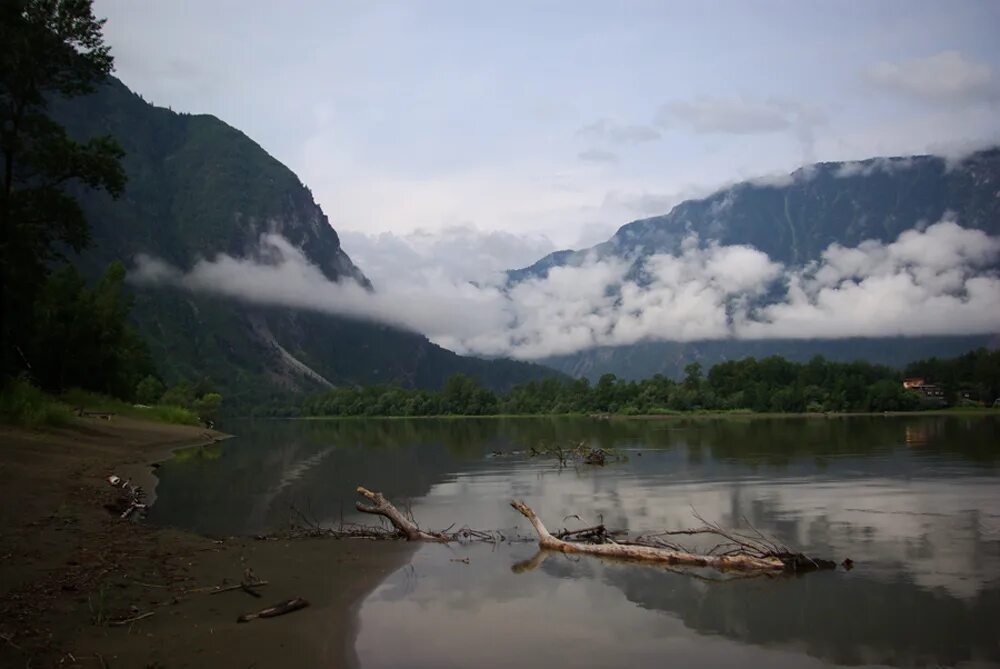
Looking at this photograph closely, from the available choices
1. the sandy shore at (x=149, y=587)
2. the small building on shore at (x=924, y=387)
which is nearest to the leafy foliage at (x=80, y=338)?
the sandy shore at (x=149, y=587)

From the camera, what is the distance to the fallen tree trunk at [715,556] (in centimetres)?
1670

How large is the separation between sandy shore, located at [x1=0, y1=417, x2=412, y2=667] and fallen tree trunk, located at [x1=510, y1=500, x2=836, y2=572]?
5.11 m

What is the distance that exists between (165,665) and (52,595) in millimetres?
3287

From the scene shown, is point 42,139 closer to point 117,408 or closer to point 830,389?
point 117,408

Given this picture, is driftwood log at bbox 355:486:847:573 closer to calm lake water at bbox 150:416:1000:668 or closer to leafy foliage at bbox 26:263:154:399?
calm lake water at bbox 150:416:1000:668

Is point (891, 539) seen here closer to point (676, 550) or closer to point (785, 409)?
point (676, 550)

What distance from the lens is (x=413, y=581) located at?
644 inches

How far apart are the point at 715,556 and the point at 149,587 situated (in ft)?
40.1

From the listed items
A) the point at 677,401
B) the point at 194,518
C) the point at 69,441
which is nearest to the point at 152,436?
the point at 69,441

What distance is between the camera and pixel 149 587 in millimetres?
13531

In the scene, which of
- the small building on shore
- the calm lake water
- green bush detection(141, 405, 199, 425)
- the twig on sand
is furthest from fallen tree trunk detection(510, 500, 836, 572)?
the small building on shore

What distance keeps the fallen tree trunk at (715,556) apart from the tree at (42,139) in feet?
80.4

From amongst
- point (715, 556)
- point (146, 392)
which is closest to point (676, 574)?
point (715, 556)

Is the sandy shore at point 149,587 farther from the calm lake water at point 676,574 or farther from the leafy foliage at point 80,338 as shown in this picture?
the leafy foliage at point 80,338
